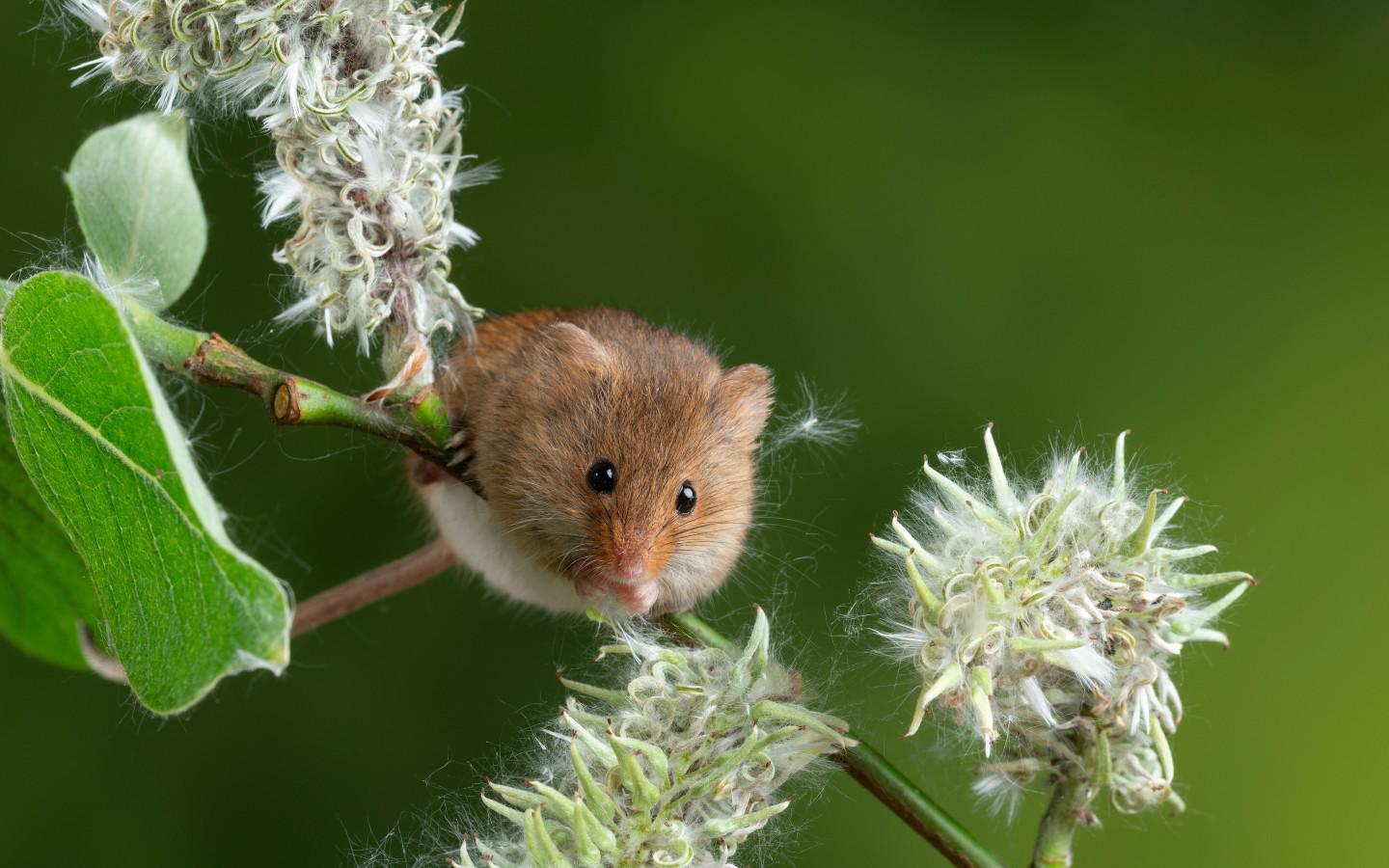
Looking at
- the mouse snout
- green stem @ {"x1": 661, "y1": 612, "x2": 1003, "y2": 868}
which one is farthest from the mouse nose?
green stem @ {"x1": 661, "y1": 612, "x2": 1003, "y2": 868}

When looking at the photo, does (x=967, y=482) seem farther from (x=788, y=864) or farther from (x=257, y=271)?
(x=257, y=271)

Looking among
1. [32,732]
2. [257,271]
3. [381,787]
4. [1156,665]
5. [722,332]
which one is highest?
[1156,665]

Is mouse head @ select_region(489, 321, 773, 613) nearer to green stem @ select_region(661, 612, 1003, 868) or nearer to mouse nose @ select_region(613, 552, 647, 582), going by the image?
mouse nose @ select_region(613, 552, 647, 582)

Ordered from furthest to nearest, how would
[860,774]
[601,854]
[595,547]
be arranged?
[595,547] → [860,774] → [601,854]

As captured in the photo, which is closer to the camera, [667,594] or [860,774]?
[860,774]

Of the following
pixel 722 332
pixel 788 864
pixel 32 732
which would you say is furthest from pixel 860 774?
pixel 32 732

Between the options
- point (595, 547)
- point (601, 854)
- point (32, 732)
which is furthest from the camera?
point (32, 732)

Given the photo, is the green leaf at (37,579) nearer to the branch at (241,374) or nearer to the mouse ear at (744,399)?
the branch at (241,374)
